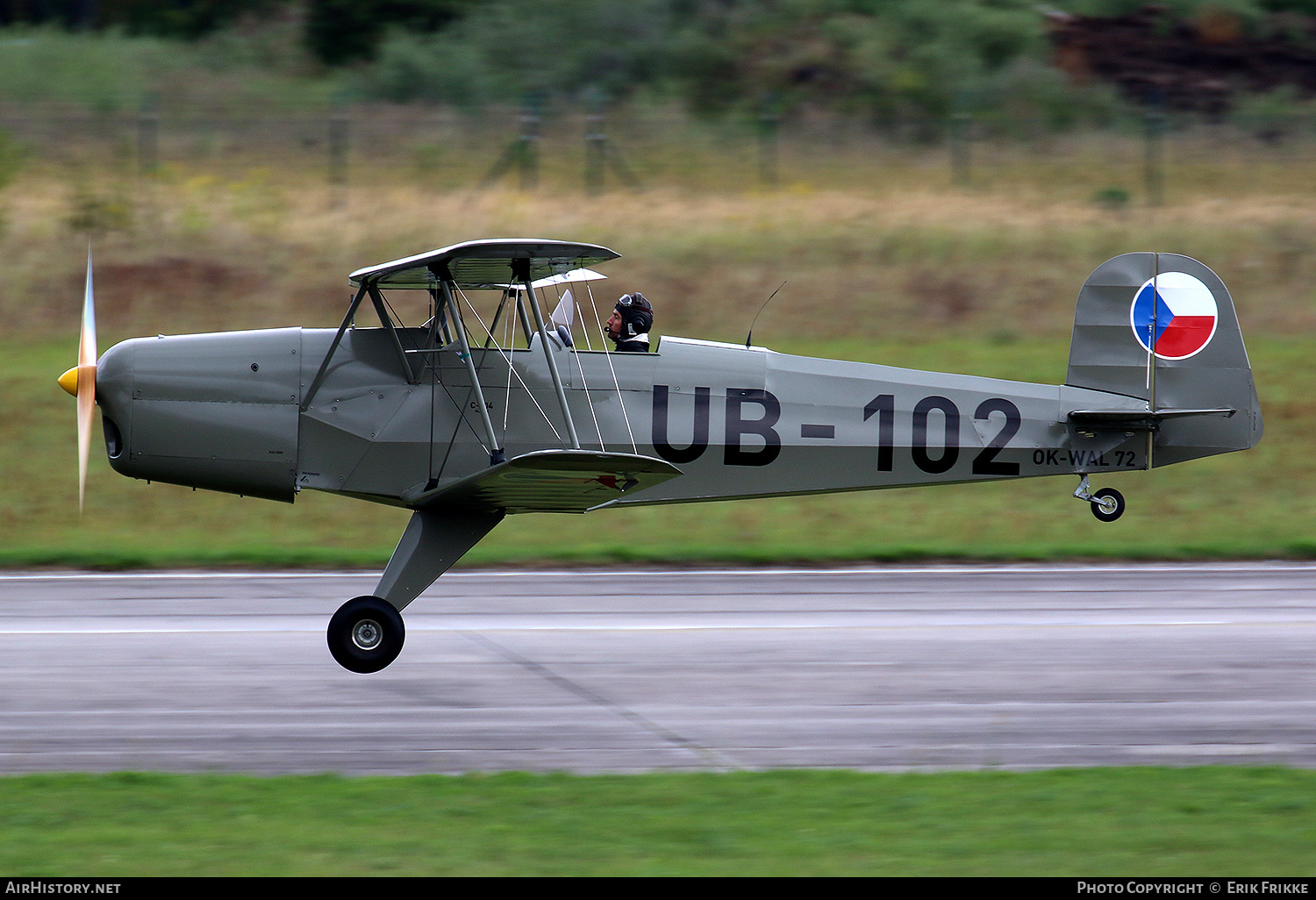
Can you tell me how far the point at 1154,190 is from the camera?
24812 mm

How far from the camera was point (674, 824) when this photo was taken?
703 centimetres

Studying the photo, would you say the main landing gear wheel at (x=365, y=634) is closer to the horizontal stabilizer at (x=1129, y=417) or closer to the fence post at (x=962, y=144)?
the horizontal stabilizer at (x=1129, y=417)

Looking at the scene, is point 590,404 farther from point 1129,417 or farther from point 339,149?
point 339,149

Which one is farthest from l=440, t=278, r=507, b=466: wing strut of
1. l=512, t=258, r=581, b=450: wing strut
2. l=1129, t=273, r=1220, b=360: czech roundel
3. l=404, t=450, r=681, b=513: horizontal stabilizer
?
l=1129, t=273, r=1220, b=360: czech roundel

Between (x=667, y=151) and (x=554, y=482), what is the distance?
17470 mm

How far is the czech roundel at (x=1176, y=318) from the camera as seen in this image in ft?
35.7

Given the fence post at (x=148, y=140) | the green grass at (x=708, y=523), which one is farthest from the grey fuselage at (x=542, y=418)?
the fence post at (x=148, y=140)

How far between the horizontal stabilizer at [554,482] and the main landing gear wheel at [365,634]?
774 millimetres

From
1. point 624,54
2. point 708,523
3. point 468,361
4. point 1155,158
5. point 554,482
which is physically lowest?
point 708,523

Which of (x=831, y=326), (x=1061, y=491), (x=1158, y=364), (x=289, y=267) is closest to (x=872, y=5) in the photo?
(x=831, y=326)

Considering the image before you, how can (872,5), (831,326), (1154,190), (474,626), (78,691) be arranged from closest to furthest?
(78,691), (474,626), (831,326), (1154,190), (872,5)

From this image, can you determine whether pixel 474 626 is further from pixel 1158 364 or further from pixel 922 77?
pixel 922 77

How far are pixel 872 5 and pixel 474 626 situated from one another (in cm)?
2596

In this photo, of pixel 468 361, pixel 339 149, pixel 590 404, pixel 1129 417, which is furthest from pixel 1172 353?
pixel 339 149
